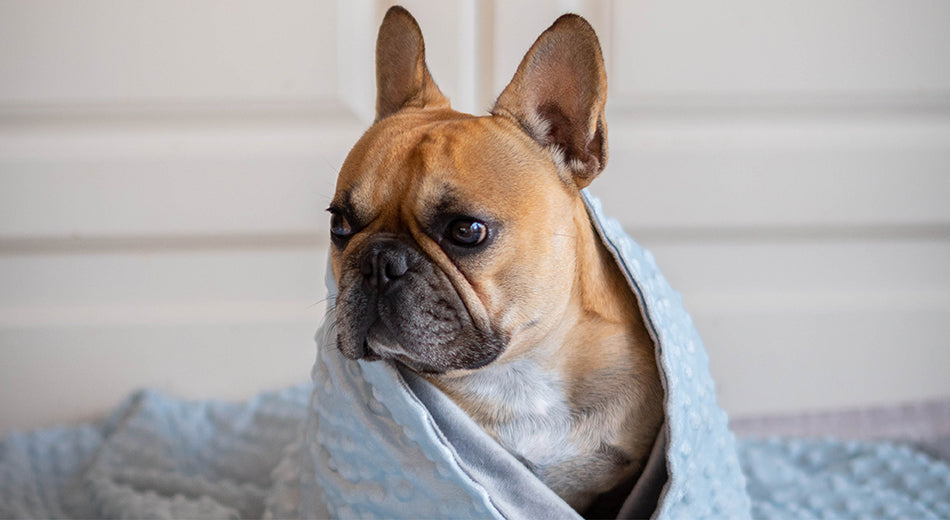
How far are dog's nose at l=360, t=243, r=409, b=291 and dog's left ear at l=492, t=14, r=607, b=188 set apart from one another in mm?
298

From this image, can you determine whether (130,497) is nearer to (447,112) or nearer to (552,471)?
(552,471)

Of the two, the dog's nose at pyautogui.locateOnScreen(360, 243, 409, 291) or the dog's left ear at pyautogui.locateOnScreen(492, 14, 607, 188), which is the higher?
the dog's left ear at pyautogui.locateOnScreen(492, 14, 607, 188)

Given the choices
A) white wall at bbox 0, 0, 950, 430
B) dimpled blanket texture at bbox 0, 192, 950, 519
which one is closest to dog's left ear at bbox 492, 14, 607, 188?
dimpled blanket texture at bbox 0, 192, 950, 519

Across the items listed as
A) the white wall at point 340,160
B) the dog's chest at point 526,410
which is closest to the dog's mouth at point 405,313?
the dog's chest at point 526,410

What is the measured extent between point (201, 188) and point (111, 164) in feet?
0.70

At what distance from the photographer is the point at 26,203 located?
1.90 metres

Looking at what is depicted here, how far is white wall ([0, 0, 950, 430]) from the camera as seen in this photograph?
6.04 ft

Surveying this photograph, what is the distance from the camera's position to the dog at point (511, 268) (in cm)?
110

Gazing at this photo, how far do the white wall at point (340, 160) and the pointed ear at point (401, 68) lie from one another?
0.49m

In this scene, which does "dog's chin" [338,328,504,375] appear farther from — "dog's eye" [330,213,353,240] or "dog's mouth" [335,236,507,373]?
"dog's eye" [330,213,353,240]

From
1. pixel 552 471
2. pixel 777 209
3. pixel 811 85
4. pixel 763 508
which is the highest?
pixel 811 85

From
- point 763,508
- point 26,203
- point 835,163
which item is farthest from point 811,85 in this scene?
point 26,203

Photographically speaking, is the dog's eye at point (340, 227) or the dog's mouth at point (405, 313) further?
the dog's eye at point (340, 227)

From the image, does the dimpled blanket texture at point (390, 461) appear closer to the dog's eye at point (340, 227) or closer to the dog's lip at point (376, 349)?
the dog's lip at point (376, 349)
